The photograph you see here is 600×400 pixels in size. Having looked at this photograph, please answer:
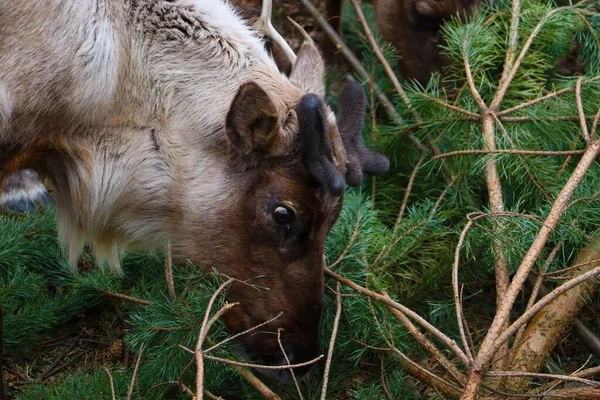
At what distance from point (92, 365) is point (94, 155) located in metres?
1.20

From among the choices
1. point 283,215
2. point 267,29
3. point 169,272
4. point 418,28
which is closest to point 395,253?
point 283,215

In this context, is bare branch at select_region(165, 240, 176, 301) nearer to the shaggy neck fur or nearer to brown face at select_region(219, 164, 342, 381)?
the shaggy neck fur

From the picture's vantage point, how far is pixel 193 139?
Result: 3.32 m

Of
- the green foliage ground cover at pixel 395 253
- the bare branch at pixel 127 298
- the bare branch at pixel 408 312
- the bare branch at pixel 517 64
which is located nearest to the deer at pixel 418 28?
the green foliage ground cover at pixel 395 253

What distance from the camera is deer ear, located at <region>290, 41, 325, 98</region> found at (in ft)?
11.7

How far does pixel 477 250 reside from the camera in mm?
4043

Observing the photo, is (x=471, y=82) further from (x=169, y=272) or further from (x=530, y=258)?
(x=169, y=272)

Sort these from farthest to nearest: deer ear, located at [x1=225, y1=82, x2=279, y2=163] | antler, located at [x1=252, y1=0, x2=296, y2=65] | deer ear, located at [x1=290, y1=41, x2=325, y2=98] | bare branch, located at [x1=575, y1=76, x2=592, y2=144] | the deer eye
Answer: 1. antler, located at [x1=252, y1=0, x2=296, y2=65]
2. deer ear, located at [x1=290, y1=41, x2=325, y2=98]
3. bare branch, located at [x1=575, y1=76, x2=592, y2=144]
4. the deer eye
5. deer ear, located at [x1=225, y1=82, x2=279, y2=163]

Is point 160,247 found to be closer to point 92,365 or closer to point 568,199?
point 92,365

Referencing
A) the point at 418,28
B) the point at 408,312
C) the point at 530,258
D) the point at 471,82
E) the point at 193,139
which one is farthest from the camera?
the point at 418,28

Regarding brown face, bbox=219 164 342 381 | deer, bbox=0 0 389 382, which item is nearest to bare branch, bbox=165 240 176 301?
deer, bbox=0 0 389 382

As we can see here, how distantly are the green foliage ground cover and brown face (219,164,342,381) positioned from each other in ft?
0.55

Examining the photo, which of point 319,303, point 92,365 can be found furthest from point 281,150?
point 92,365

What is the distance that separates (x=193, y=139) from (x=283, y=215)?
49 cm
